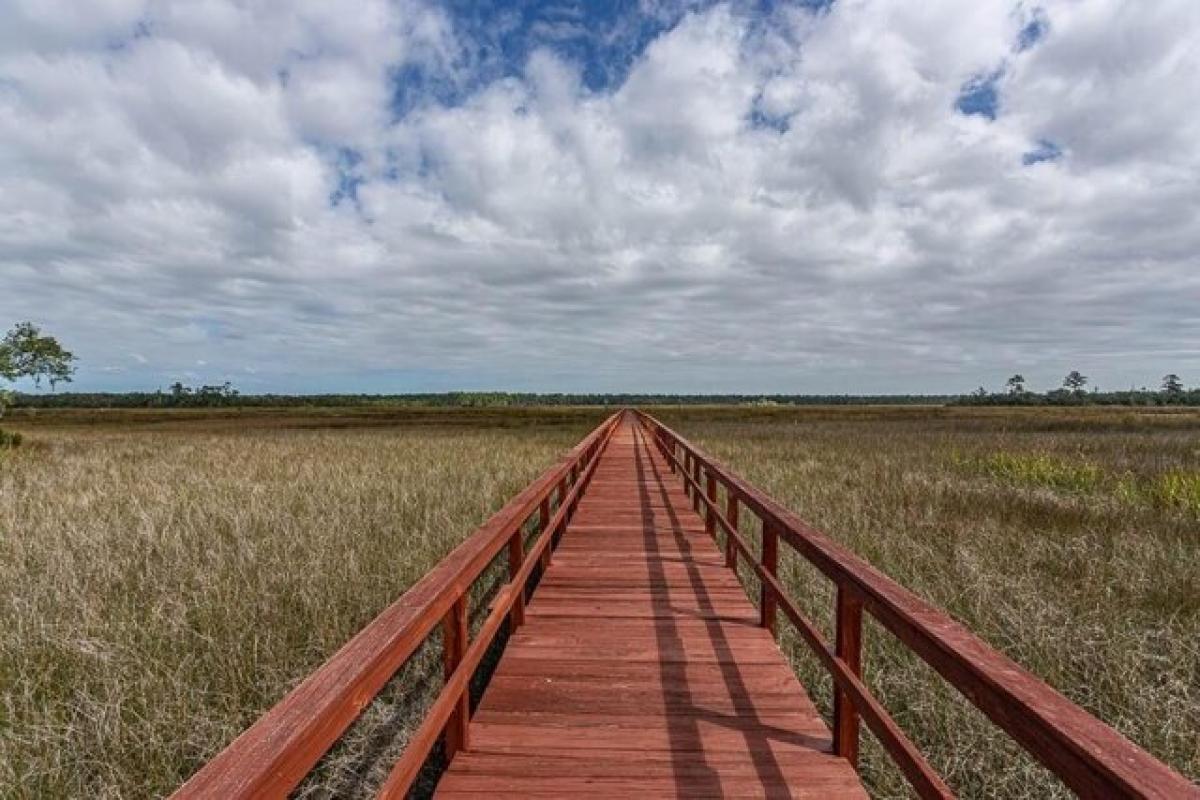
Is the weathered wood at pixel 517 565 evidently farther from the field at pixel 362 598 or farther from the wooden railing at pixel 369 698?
the field at pixel 362 598

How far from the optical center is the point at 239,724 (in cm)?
395

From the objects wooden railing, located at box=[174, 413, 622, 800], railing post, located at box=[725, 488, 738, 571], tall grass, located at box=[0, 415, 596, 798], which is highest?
wooden railing, located at box=[174, 413, 622, 800]

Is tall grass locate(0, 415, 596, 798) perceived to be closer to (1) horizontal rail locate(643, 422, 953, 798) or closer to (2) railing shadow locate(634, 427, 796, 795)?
(2) railing shadow locate(634, 427, 796, 795)

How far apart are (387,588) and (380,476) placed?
900 centimetres

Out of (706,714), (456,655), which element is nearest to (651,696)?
(706,714)

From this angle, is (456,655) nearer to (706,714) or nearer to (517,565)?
(706,714)

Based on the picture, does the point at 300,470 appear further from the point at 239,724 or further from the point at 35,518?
the point at 239,724

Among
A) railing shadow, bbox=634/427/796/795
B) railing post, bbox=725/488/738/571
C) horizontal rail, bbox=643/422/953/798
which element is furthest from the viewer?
railing post, bbox=725/488/738/571

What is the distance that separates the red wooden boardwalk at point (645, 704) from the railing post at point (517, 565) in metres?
0.10

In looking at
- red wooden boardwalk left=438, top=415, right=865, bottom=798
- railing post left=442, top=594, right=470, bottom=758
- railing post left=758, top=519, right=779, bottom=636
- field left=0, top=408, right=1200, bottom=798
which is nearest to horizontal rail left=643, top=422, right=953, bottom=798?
Answer: red wooden boardwalk left=438, top=415, right=865, bottom=798

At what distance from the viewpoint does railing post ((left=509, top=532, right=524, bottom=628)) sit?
4.23 m

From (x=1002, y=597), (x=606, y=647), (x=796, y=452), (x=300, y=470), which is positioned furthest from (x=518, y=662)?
(x=796, y=452)

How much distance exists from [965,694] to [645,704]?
7.25 feet

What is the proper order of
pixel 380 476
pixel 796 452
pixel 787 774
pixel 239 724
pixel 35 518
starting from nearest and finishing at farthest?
pixel 787 774 < pixel 239 724 < pixel 35 518 < pixel 380 476 < pixel 796 452
